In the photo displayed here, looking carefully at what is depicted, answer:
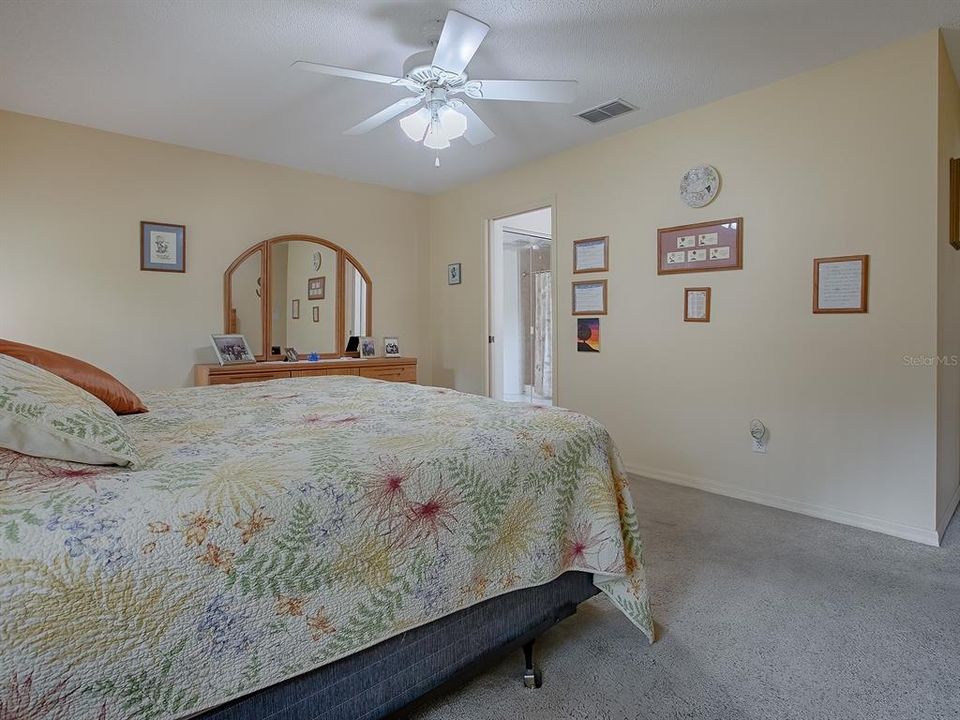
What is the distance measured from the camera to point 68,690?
76cm

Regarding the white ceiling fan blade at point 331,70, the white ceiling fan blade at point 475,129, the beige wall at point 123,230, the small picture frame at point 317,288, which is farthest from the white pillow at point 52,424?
the small picture frame at point 317,288

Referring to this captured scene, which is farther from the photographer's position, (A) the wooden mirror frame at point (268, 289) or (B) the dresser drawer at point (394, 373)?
(B) the dresser drawer at point (394, 373)

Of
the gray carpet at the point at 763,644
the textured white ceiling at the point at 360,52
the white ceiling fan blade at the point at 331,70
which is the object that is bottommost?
the gray carpet at the point at 763,644

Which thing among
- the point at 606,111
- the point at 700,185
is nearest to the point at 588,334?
the point at 700,185

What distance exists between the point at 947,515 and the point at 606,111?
9.66ft

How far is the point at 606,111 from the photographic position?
3273 millimetres

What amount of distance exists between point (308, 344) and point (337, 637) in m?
3.78

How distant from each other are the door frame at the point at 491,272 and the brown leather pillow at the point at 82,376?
118 inches

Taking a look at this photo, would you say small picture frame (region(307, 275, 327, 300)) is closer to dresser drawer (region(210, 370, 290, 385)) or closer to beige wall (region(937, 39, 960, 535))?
dresser drawer (region(210, 370, 290, 385))

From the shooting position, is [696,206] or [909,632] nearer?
[909,632]

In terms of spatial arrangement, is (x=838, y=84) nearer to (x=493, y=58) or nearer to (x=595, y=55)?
(x=595, y=55)

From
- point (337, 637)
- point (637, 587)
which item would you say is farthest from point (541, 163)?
point (337, 637)

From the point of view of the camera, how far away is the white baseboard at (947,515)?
2531mm
